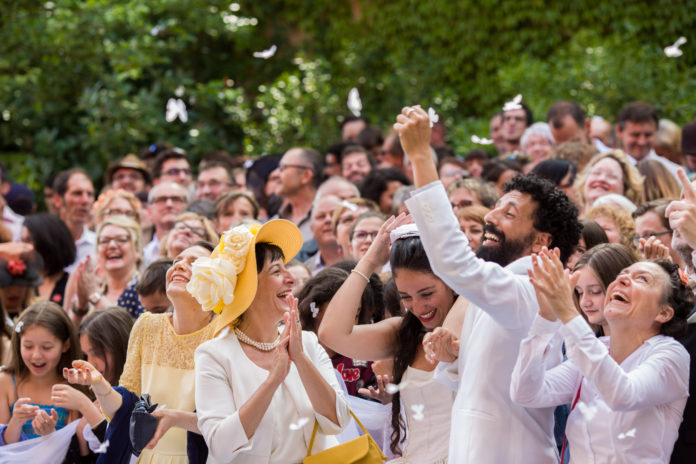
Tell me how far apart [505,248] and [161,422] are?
5.10 ft

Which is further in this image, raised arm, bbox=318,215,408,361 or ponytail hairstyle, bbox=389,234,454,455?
raised arm, bbox=318,215,408,361

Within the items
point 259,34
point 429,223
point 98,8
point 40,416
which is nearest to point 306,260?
point 40,416

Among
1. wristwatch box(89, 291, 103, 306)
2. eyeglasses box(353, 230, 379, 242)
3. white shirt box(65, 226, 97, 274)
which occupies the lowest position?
white shirt box(65, 226, 97, 274)

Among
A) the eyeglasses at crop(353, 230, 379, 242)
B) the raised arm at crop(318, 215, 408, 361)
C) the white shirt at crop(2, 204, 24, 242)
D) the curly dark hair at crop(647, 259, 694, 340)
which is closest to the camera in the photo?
the curly dark hair at crop(647, 259, 694, 340)

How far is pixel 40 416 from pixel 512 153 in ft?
17.9

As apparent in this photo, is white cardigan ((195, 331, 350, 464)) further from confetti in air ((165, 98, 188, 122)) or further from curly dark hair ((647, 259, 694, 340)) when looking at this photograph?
confetti in air ((165, 98, 188, 122))

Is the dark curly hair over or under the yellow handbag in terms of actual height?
under

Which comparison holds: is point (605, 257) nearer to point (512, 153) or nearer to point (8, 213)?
point (512, 153)

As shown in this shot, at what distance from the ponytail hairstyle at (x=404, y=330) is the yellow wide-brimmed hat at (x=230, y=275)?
53cm

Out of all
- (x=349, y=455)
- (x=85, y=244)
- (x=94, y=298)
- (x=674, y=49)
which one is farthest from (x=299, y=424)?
(x=674, y=49)

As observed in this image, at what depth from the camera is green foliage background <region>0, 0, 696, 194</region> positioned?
38.0 feet

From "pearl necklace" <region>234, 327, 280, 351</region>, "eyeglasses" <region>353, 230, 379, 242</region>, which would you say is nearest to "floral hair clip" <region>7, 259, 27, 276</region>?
"eyeglasses" <region>353, 230, 379, 242</region>

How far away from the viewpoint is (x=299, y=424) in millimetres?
3779

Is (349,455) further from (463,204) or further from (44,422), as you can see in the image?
(463,204)
